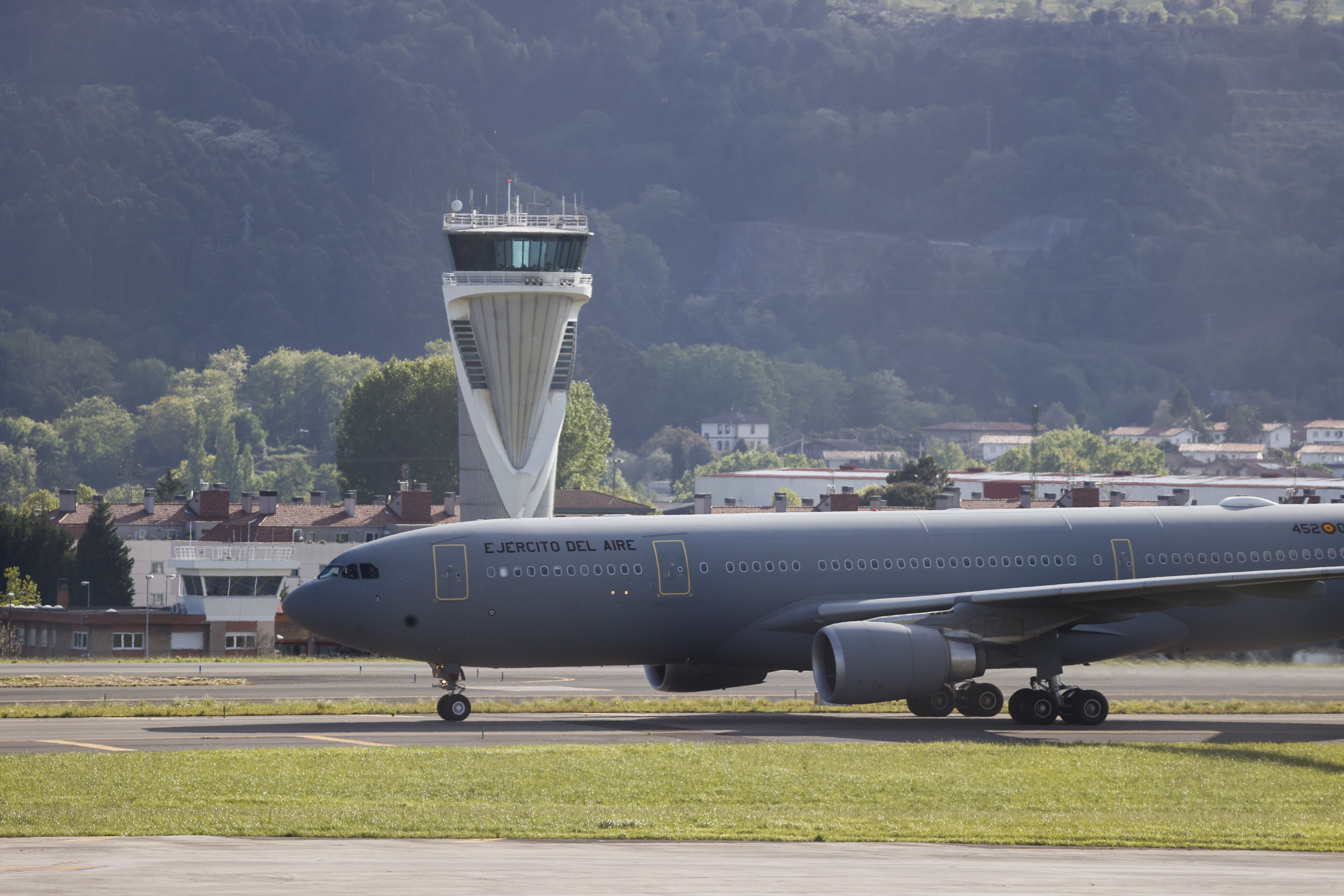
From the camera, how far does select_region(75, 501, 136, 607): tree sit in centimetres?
10769

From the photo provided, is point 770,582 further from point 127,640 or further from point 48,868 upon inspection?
point 127,640

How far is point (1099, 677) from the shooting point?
52.6 metres

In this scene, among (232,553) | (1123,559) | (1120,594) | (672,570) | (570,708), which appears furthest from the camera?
(232,553)

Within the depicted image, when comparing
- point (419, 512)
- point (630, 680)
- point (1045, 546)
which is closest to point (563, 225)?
point (419, 512)

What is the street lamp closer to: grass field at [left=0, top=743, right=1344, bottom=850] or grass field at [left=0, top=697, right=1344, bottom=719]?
grass field at [left=0, top=697, right=1344, bottom=719]

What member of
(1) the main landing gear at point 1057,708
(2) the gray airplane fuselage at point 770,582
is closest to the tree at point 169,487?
(2) the gray airplane fuselage at point 770,582

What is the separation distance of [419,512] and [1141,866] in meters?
110

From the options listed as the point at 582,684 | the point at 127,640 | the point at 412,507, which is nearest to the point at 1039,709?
the point at 582,684

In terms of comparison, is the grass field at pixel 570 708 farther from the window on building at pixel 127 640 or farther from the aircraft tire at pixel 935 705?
the window on building at pixel 127 640

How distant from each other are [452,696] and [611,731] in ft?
13.5

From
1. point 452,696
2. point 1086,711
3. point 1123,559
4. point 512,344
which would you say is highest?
point 512,344

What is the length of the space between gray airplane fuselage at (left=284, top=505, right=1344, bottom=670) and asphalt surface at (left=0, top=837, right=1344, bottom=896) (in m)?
15.8

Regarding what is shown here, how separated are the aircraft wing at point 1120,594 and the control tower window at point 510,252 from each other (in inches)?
2838

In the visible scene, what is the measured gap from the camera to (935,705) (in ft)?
123
